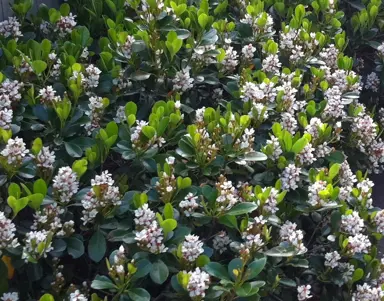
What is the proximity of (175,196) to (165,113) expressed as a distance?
19.5 inches

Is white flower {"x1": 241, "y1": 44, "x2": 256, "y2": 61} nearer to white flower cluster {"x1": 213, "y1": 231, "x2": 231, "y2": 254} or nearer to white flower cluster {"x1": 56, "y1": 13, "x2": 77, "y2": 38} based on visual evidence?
white flower cluster {"x1": 56, "y1": 13, "x2": 77, "y2": 38}

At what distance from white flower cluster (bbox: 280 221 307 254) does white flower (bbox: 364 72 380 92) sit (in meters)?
1.92

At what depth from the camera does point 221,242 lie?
262 centimetres

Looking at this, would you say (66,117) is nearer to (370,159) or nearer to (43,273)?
(43,273)

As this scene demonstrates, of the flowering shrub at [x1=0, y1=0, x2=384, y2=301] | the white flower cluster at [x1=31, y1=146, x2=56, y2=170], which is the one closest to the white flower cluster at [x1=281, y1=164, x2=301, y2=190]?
the flowering shrub at [x1=0, y1=0, x2=384, y2=301]

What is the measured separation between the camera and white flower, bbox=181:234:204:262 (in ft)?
7.71

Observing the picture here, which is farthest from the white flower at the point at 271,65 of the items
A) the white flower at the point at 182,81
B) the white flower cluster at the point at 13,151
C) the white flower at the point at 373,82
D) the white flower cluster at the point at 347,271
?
the white flower cluster at the point at 13,151

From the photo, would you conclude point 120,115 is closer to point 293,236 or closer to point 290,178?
point 290,178

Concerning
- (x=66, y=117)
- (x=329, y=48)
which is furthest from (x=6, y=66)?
(x=329, y=48)

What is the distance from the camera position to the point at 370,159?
346 centimetres

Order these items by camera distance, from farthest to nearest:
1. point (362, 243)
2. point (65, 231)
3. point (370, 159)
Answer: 1. point (370, 159)
2. point (362, 243)
3. point (65, 231)

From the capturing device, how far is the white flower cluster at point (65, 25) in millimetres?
3580

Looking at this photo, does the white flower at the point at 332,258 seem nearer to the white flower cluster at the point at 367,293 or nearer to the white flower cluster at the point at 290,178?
the white flower cluster at the point at 367,293

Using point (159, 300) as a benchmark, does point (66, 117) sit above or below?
above
